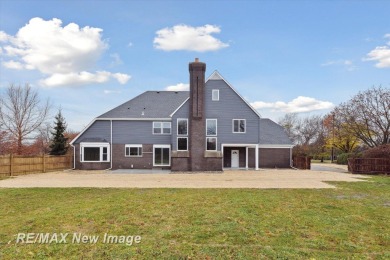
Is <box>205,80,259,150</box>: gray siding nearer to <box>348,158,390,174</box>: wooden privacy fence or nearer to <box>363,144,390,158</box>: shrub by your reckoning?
<box>348,158,390,174</box>: wooden privacy fence

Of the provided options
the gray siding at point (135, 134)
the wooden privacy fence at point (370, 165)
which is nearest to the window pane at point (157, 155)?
the gray siding at point (135, 134)

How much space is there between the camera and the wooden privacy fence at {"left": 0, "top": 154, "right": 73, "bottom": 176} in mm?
22672

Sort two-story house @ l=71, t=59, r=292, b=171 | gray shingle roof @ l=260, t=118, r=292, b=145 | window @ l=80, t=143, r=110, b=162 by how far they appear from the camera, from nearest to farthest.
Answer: two-story house @ l=71, t=59, r=292, b=171 → window @ l=80, t=143, r=110, b=162 → gray shingle roof @ l=260, t=118, r=292, b=145

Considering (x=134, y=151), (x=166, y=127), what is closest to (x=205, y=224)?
(x=166, y=127)

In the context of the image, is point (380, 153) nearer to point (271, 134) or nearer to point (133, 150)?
point (271, 134)

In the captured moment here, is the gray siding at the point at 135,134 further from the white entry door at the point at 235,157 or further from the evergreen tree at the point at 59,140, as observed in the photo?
the evergreen tree at the point at 59,140

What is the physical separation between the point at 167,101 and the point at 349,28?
63.2 ft

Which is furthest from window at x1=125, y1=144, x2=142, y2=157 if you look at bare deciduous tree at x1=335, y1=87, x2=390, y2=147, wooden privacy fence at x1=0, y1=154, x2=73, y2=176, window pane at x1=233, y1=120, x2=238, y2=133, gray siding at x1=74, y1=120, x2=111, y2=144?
bare deciduous tree at x1=335, y1=87, x2=390, y2=147

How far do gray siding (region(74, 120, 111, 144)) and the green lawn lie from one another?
17.2m

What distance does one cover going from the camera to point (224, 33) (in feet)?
62.8

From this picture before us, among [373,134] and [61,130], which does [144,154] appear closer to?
[61,130]

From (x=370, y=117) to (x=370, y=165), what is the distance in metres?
13.5

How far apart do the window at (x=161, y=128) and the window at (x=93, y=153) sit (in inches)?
202

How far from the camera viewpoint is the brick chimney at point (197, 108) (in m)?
27.9
